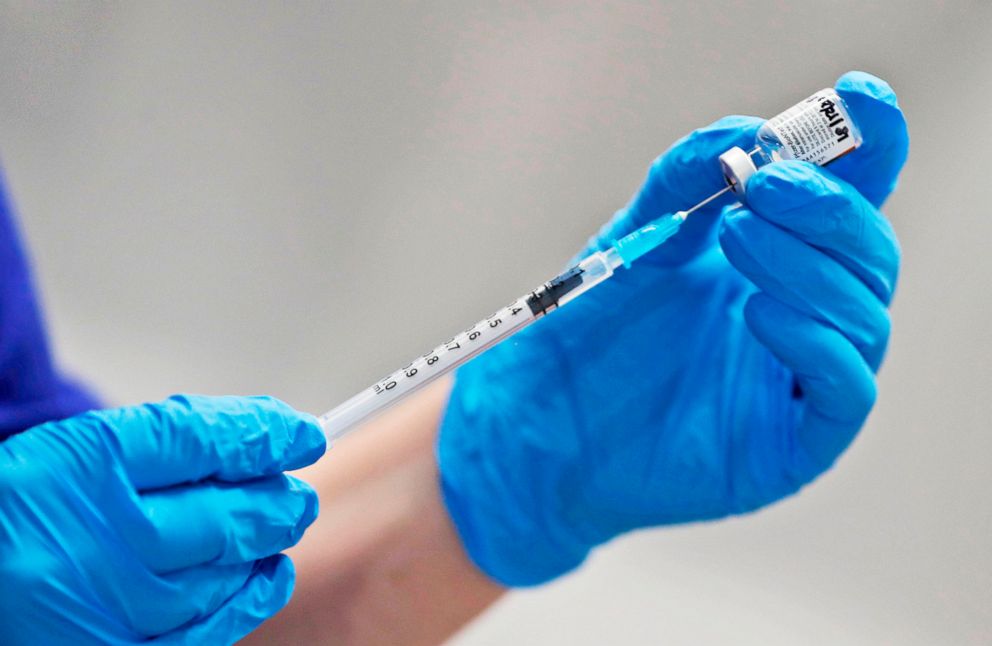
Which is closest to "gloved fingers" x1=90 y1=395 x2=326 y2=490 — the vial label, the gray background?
the vial label

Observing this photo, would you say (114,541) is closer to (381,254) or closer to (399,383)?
(399,383)

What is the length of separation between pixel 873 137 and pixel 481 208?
1091 millimetres

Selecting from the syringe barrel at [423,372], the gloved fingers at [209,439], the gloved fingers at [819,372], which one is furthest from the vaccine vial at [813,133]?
the gloved fingers at [209,439]

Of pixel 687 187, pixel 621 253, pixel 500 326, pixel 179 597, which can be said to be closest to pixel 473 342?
pixel 500 326

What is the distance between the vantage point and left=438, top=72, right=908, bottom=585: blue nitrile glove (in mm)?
966

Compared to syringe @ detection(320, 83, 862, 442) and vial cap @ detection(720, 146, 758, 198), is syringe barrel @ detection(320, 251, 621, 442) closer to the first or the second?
syringe @ detection(320, 83, 862, 442)

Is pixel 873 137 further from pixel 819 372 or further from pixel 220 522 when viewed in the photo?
pixel 220 522

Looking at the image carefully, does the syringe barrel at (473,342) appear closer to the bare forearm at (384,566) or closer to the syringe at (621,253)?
the syringe at (621,253)

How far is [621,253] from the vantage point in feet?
3.43

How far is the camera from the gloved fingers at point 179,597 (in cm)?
88

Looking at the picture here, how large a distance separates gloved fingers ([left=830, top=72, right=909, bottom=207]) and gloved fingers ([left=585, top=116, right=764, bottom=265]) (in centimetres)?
11

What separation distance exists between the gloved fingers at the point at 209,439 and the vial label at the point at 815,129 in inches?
24.3

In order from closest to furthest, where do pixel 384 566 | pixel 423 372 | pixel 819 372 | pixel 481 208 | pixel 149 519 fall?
pixel 149 519, pixel 819 372, pixel 423 372, pixel 384 566, pixel 481 208

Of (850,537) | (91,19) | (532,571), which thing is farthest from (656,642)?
(91,19)
